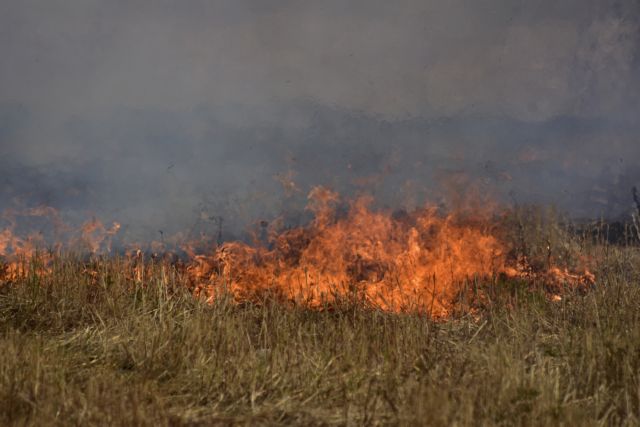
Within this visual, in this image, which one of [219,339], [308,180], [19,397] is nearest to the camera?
[19,397]

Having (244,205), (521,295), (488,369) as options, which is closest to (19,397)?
(488,369)

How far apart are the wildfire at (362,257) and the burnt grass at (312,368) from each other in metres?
1.36

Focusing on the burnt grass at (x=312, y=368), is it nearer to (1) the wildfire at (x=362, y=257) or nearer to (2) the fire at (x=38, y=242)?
(2) the fire at (x=38, y=242)

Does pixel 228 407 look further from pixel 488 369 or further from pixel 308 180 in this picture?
pixel 308 180

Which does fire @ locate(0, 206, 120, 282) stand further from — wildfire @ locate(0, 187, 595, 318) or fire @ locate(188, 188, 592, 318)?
fire @ locate(188, 188, 592, 318)

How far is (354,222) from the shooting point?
9789 millimetres

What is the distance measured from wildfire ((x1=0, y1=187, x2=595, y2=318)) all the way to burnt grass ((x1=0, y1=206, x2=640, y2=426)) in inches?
53.5

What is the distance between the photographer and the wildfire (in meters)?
8.92

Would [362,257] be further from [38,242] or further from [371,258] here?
[38,242]

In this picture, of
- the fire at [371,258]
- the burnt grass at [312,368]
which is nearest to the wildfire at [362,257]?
the fire at [371,258]

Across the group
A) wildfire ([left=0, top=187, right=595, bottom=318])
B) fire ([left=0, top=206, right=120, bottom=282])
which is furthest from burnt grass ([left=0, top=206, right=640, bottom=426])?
wildfire ([left=0, top=187, right=595, bottom=318])

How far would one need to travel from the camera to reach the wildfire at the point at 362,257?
892 centimetres

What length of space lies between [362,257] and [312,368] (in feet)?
13.5

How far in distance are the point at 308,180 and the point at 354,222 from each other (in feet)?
4.45
